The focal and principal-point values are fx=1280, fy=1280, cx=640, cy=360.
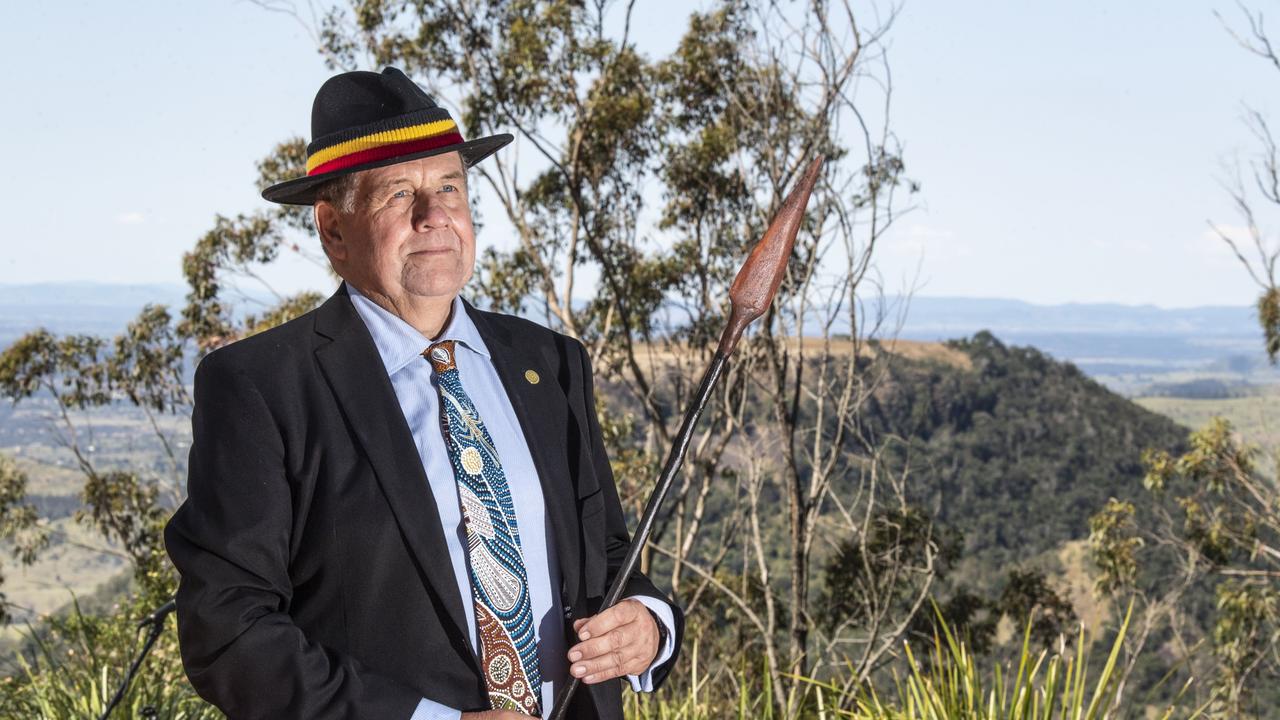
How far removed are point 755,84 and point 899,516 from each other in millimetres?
3640

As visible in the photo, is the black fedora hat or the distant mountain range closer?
the black fedora hat

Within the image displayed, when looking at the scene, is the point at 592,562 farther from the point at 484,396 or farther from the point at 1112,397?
the point at 1112,397

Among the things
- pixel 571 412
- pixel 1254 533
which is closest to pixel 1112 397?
pixel 1254 533

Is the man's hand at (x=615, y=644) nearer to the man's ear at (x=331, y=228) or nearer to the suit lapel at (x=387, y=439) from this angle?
the suit lapel at (x=387, y=439)

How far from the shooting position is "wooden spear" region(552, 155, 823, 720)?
1.65 meters

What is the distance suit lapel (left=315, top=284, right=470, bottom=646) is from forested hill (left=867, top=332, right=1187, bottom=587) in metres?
21.6

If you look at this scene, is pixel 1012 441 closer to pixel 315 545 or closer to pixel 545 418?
pixel 545 418

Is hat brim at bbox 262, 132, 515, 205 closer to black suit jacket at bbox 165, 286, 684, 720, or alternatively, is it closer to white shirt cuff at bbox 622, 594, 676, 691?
black suit jacket at bbox 165, 286, 684, 720

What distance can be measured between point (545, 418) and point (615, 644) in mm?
331

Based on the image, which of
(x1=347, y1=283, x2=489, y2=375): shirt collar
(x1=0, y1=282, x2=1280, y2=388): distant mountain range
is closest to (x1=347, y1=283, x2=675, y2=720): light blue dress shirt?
(x1=347, y1=283, x2=489, y2=375): shirt collar

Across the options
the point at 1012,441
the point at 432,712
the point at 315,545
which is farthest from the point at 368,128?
the point at 1012,441

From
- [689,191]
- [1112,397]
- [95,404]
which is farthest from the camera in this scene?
[1112,397]

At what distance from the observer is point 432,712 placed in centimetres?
155

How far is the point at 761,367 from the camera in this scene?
10617 mm
